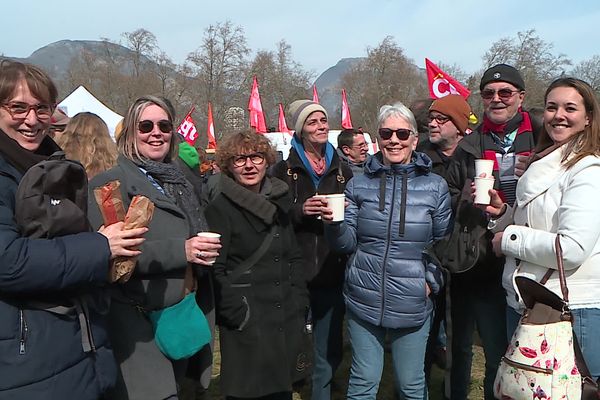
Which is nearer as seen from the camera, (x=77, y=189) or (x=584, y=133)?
(x=77, y=189)

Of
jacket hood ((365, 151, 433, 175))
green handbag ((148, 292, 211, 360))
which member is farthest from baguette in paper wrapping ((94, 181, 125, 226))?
jacket hood ((365, 151, 433, 175))

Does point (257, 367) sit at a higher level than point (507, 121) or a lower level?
lower

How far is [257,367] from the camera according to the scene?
3.07m

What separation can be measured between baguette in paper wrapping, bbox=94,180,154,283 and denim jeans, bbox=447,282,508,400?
2293 mm

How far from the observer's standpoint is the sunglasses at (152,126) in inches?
108

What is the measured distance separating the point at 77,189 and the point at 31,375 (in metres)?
0.69

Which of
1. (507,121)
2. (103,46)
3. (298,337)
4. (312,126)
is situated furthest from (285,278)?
(103,46)

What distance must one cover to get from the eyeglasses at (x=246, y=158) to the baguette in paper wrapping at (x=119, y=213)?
1.15 m

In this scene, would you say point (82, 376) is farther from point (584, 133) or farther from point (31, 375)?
point (584, 133)

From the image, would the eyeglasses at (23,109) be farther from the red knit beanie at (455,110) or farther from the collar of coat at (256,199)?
the red knit beanie at (455,110)

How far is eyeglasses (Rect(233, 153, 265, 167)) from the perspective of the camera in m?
Result: 3.15

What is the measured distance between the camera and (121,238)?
199 centimetres

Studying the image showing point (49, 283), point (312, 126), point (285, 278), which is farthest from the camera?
point (312, 126)

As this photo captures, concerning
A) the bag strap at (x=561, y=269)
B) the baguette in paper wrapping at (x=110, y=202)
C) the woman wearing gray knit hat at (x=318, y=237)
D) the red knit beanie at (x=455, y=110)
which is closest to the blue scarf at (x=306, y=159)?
the woman wearing gray knit hat at (x=318, y=237)
